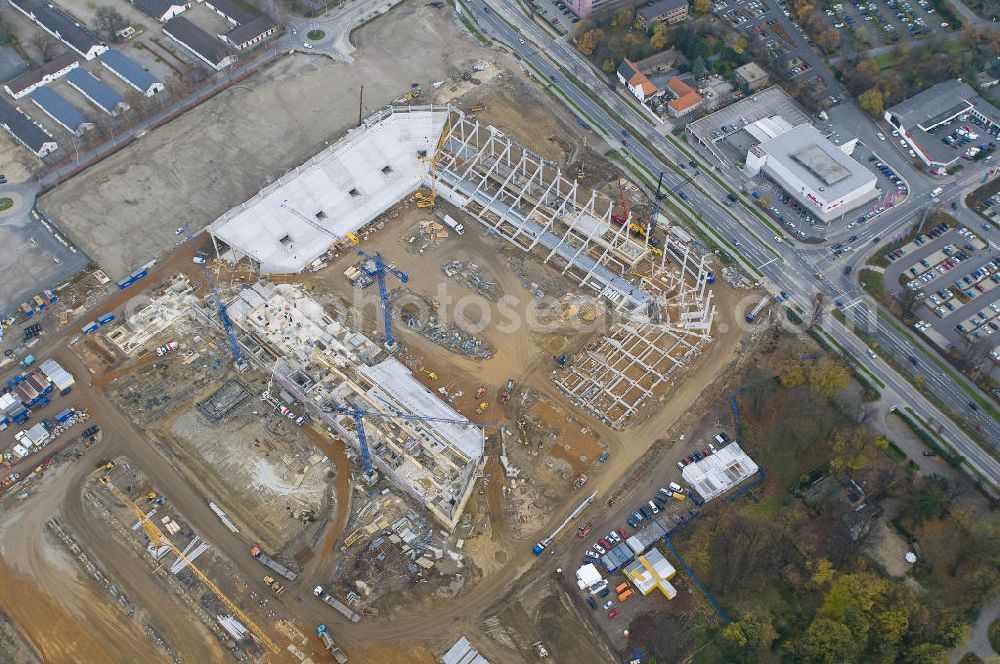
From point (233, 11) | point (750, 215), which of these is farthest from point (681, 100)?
point (233, 11)

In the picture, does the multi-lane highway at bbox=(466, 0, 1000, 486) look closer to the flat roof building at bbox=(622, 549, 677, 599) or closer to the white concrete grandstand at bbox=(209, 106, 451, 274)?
the white concrete grandstand at bbox=(209, 106, 451, 274)

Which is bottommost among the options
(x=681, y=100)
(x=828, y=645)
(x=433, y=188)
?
(x=828, y=645)

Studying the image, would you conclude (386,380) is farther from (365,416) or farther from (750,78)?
(750,78)

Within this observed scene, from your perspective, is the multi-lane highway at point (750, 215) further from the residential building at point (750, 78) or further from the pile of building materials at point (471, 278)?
the pile of building materials at point (471, 278)

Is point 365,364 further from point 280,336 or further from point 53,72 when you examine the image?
point 53,72

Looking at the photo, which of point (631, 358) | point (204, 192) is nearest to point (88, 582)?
point (204, 192)

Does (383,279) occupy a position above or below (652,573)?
above

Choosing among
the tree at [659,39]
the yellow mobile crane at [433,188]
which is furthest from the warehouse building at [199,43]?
the tree at [659,39]

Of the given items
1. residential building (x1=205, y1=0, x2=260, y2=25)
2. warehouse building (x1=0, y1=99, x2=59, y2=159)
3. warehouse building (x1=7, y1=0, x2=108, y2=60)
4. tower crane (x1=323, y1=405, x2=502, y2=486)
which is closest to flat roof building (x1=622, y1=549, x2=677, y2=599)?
tower crane (x1=323, y1=405, x2=502, y2=486)
